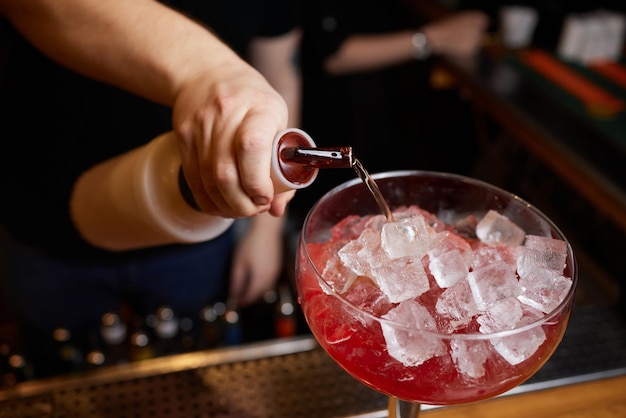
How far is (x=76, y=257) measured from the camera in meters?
1.54

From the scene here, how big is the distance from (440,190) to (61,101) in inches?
37.4

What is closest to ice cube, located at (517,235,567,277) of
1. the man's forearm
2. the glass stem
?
the glass stem

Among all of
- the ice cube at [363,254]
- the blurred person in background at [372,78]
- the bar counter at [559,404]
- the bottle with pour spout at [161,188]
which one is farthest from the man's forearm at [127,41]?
the blurred person in background at [372,78]

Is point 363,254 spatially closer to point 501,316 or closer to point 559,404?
point 501,316

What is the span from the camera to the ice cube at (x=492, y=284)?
2.29 ft

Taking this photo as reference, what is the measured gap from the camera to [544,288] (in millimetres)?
727

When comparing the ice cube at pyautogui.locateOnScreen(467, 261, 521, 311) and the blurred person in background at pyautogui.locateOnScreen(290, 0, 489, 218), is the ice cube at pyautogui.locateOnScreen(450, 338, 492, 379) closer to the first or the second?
the ice cube at pyautogui.locateOnScreen(467, 261, 521, 311)

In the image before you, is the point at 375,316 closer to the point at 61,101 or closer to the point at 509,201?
the point at 509,201

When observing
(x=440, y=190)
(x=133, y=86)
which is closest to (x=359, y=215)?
(x=440, y=190)

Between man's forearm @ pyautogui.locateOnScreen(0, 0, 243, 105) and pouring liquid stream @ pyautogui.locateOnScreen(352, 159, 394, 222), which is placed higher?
man's forearm @ pyautogui.locateOnScreen(0, 0, 243, 105)

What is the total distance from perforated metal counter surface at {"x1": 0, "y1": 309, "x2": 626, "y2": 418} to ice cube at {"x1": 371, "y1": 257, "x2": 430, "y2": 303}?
0.39 m

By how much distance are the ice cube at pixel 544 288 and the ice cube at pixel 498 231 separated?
98mm

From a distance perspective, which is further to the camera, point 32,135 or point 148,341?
point 148,341

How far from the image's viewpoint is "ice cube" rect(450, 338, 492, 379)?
64 centimetres
